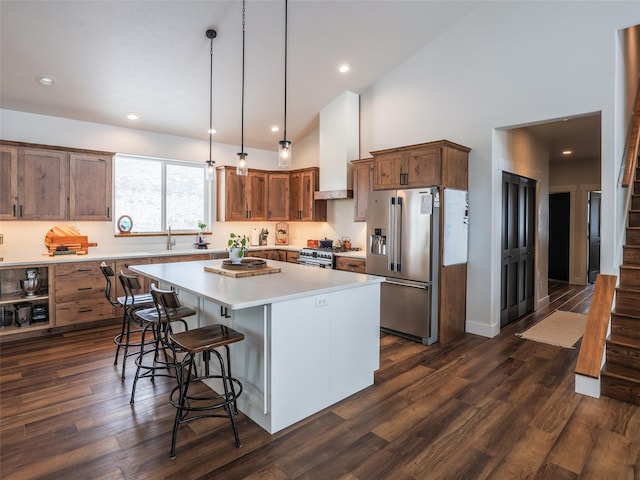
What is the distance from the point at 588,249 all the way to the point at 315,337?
313 inches

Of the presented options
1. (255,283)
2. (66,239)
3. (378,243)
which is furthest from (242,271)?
(66,239)

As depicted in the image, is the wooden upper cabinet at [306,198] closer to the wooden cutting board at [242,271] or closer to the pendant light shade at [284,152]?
the wooden cutting board at [242,271]

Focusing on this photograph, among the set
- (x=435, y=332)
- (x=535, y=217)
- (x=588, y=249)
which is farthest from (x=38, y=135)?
(x=588, y=249)

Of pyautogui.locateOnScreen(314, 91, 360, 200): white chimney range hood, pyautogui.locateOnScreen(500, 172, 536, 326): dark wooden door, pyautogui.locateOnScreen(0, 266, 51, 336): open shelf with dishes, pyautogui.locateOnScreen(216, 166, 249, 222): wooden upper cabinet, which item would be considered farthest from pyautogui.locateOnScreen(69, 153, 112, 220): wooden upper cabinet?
pyautogui.locateOnScreen(500, 172, 536, 326): dark wooden door

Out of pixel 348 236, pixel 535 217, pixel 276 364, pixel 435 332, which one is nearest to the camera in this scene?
pixel 276 364

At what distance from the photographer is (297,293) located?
2465 mm

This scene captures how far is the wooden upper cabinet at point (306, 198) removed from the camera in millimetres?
6375

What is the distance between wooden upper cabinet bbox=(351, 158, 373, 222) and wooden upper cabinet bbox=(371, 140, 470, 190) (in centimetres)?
54

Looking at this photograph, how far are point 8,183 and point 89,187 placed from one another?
2.80 feet

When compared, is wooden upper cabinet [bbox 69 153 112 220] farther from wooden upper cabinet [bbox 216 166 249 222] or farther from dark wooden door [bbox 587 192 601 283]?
dark wooden door [bbox 587 192 601 283]

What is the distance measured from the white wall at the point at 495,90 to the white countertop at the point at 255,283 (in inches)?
89.2

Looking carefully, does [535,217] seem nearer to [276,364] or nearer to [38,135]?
[276,364]

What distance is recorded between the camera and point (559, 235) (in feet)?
27.6

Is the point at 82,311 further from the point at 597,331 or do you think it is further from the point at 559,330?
the point at 559,330
